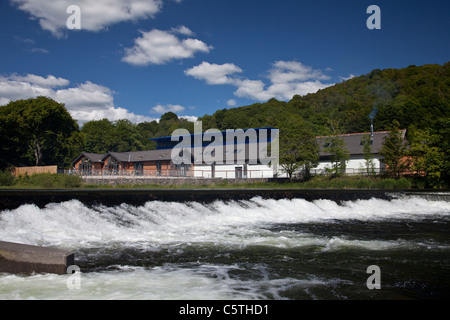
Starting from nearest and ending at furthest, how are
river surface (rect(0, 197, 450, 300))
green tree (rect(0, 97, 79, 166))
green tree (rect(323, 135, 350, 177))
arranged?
1. river surface (rect(0, 197, 450, 300))
2. green tree (rect(323, 135, 350, 177))
3. green tree (rect(0, 97, 79, 166))

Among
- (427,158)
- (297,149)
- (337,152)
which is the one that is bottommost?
(427,158)

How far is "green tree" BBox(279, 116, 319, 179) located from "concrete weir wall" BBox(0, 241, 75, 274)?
33.3 m

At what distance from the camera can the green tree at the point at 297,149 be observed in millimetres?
38500

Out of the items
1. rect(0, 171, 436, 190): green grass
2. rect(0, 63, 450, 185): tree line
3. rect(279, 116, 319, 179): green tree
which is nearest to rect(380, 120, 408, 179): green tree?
rect(0, 63, 450, 185): tree line

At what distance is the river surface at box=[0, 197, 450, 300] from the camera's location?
6.13 metres

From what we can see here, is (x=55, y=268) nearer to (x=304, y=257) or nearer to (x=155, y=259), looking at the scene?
(x=155, y=259)

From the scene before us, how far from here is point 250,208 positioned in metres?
17.8

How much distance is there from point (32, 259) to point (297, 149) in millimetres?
34500

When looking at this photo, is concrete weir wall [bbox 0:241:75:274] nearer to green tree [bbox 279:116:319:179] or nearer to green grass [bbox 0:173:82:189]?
green grass [bbox 0:173:82:189]

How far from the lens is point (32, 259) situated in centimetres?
655

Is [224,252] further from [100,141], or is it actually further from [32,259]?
[100,141]

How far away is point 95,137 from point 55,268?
7886cm

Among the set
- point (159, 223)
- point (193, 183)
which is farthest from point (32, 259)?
point (193, 183)

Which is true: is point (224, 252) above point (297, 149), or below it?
below
